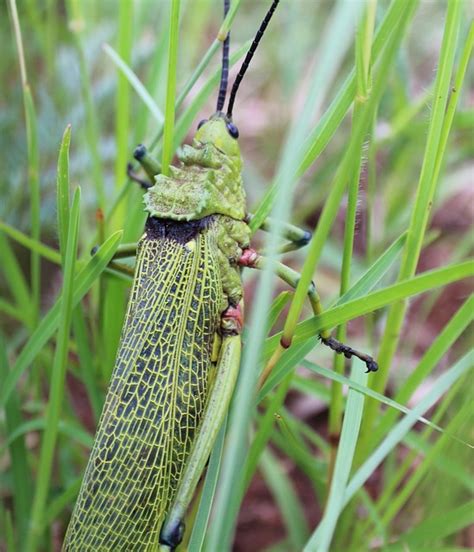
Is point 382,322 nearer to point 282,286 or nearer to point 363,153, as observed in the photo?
point 282,286

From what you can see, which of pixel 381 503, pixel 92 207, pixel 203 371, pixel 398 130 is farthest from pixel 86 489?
pixel 398 130

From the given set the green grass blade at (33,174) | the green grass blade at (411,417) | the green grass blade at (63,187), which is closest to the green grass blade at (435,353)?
the green grass blade at (411,417)

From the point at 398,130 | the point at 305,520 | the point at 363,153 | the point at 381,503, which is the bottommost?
the point at 305,520


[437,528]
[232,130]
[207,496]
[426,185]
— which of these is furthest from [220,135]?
[437,528]

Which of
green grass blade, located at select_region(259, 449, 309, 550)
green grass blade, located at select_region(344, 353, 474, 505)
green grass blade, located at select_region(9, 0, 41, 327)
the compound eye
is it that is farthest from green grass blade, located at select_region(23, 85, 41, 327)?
green grass blade, located at select_region(344, 353, 474, 505)

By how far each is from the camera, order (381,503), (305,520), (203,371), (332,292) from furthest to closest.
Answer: (332,292), (305,520), (381,503), (203,371)

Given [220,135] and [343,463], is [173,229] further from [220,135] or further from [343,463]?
[343,463]
